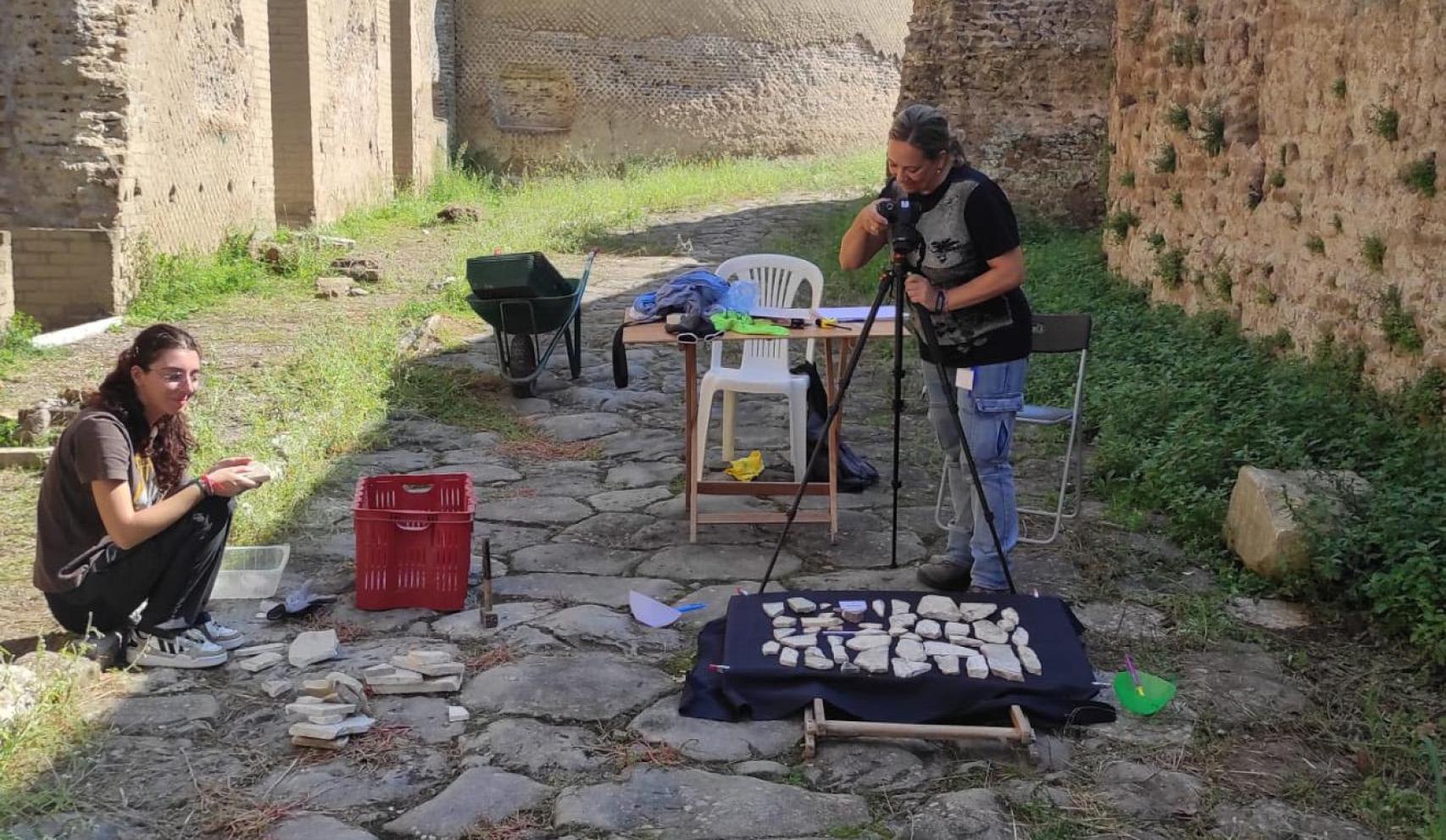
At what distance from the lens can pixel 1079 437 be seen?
5484 millimetres

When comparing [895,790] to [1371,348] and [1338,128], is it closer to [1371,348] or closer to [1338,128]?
[1371,348]

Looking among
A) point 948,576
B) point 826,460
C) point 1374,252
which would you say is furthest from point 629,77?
point 948,576

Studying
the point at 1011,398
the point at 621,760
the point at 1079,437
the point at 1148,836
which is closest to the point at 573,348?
the point at 1079,437

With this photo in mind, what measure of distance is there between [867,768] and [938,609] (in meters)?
0.90

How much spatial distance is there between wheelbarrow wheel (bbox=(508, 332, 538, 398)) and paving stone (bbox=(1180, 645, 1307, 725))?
4.66 m

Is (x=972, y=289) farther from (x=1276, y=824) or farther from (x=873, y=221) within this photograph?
(x=1276, y=824)

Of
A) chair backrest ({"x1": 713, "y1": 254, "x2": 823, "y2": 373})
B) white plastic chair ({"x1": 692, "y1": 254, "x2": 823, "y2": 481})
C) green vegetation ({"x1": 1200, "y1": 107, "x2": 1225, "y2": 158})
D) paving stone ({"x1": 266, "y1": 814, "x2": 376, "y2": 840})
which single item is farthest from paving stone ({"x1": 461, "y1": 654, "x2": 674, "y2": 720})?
green vegetation ({"x1": 1200, "y1": 107, "x2": 1225, "y2": 158})

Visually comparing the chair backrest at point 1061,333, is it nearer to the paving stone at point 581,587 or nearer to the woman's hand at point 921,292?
the woman's hand at point 921,292

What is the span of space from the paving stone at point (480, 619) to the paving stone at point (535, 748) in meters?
0.69

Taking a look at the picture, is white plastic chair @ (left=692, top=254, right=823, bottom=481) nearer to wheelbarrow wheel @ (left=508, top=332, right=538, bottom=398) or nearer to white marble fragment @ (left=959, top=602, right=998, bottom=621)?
white marble fragment @ (left=959, top=602, right=998, bottom=621)

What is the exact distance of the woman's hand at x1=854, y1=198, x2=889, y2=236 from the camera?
4395 mm

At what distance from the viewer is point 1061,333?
544cm

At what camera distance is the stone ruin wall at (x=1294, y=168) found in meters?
5.57

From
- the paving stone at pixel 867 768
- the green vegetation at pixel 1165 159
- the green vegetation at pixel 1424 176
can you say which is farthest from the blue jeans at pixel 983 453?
the green vegetation at pixel 1165 159
